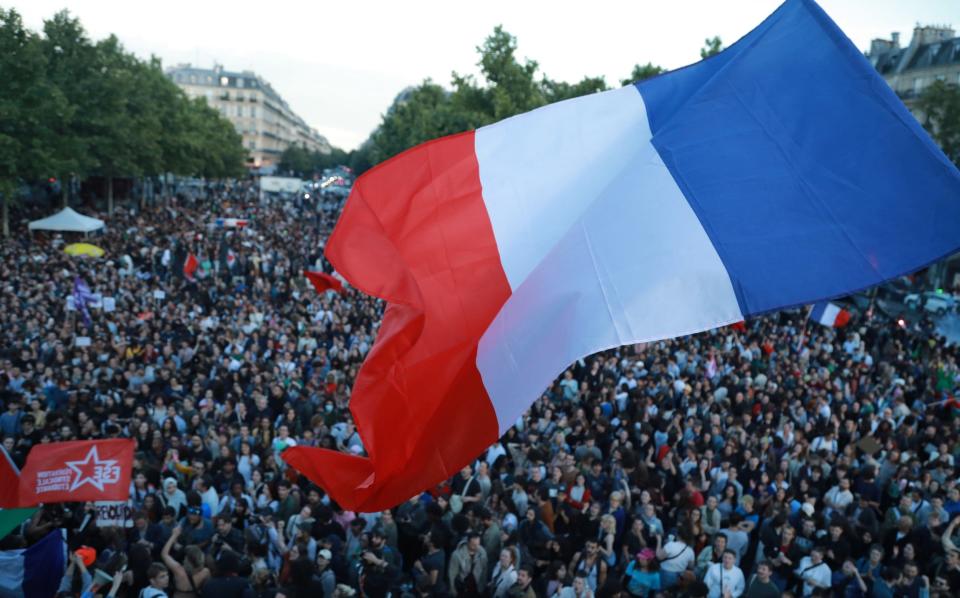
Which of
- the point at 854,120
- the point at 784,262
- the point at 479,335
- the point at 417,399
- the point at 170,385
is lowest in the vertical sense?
the point at 170,385

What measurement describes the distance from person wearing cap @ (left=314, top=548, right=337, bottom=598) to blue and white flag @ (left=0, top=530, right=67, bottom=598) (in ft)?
6.83

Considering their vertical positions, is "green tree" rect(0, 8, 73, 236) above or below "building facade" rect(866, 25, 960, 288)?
below

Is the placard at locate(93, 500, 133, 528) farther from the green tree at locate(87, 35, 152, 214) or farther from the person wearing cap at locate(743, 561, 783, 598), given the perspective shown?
the green tree at locate(87, 35, 152, 214)

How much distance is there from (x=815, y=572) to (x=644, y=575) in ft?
5.31

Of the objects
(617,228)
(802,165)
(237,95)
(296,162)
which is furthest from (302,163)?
Result: (802,165)

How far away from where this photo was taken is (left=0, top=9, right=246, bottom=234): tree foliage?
33.1 metres

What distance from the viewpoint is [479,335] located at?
186 inches

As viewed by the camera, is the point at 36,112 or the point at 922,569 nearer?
the point at 922,569

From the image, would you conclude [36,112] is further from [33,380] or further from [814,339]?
[814,339]

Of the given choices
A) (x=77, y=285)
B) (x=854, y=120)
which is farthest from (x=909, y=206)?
(x=77, y=285)

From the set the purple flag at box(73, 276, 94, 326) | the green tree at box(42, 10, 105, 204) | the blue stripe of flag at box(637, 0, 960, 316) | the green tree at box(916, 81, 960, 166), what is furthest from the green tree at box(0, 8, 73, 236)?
the green tree at box(916, 81, 960, 166)

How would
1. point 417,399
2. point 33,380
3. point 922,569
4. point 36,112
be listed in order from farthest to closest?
point 36,112, point 33,380, point 922,569, point 417,399

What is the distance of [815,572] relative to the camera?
7754 millimetres

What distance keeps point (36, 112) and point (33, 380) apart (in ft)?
80.6
